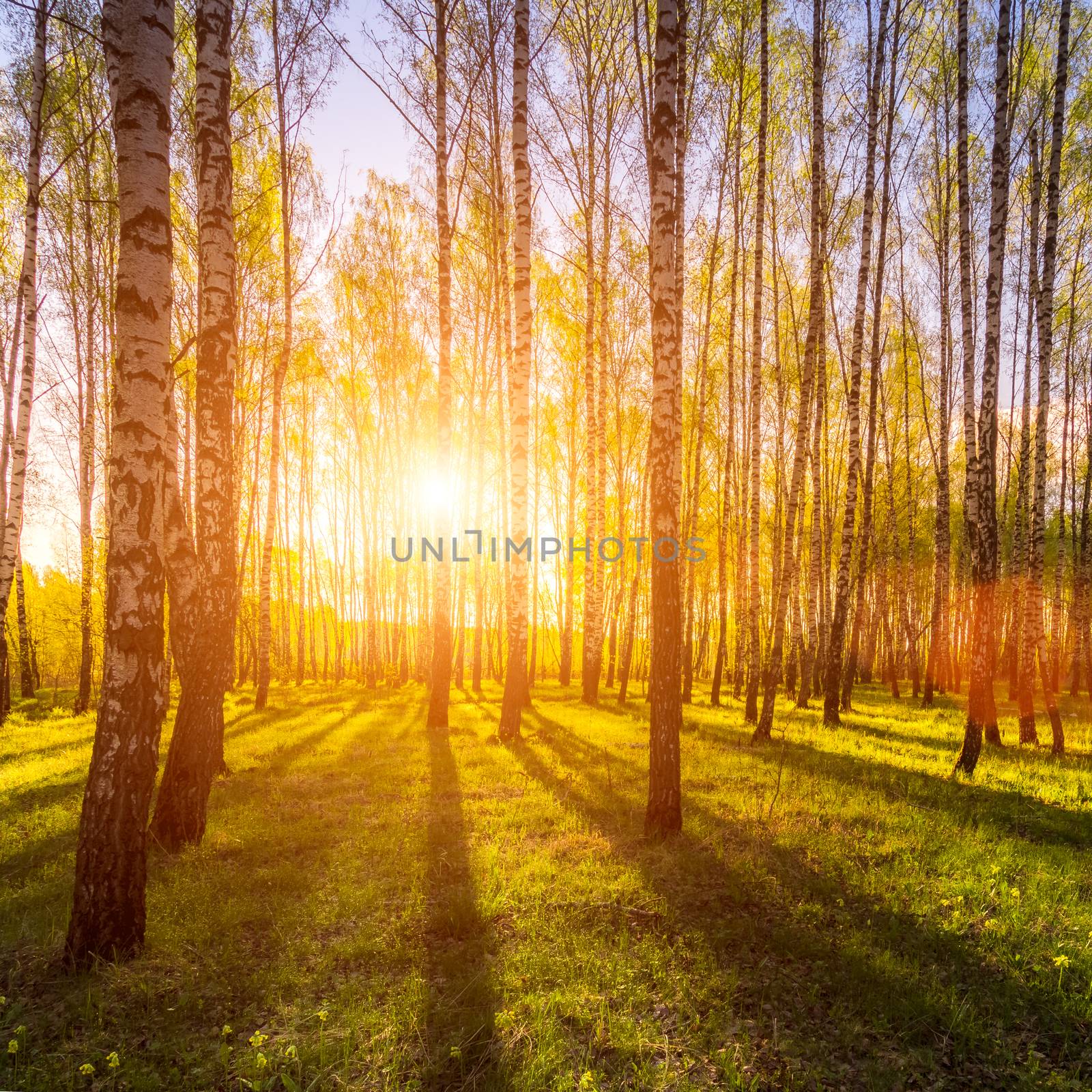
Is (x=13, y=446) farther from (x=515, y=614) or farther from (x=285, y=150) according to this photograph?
(x=515, y=614)

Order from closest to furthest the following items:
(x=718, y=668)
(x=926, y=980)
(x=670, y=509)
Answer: (x=926, y=980) < (x=670, y=509) < (x=718, y=668)

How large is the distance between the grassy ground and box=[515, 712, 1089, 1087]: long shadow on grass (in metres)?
0.02

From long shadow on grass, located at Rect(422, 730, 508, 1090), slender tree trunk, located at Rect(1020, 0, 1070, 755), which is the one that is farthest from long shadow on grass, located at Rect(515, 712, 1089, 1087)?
slender tree trunk, located at Rect(1020, 0, 1070, 755)

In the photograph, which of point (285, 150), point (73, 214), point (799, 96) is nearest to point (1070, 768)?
point (799, 96)

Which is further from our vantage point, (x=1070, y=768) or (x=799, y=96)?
(x=799, y=96)

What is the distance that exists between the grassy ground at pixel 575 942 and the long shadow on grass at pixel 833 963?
18 mm

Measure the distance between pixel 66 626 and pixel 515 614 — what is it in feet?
61.2

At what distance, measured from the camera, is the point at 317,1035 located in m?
3.04

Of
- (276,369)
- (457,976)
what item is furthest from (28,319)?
(457,976)

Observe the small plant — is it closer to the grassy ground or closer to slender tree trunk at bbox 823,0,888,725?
the grassy ground

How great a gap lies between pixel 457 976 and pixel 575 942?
0.84 metres

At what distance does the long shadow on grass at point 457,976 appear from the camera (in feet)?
9.32

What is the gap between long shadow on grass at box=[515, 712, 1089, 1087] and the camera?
3066 millimetres

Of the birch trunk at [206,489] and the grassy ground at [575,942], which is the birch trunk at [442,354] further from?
the birch trunk at [206,489]
